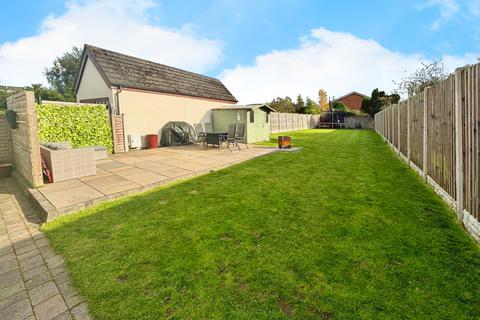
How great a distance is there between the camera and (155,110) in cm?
1296

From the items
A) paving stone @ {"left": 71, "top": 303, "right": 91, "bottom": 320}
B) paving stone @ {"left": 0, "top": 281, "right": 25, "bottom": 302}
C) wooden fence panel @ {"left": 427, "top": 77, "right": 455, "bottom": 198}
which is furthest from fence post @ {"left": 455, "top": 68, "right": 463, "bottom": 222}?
paving stone @ {"left": 0, "top": 281, "right": 25, "bottom": 302}

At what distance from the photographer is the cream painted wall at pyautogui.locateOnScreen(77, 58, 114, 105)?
1151 cm

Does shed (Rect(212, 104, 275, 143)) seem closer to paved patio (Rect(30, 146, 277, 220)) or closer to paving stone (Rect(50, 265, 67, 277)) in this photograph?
paved patio (Rect(30, 146, 277, 220))

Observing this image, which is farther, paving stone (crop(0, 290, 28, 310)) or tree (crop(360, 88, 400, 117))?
tree (crop(360, 88, 400, 117))

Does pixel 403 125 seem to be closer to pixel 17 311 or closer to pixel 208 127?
pixel 17 311

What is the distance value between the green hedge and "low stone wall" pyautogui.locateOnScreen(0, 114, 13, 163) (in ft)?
3.00

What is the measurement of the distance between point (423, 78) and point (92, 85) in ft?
99.9

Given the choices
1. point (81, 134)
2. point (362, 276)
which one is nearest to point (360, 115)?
point (81, 134)

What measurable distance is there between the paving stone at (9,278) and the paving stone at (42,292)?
1.14 feet

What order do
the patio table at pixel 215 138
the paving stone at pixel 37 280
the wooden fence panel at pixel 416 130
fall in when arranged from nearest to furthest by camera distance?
the paving stone at pixel 37 280 < the wooden fence panel at pixel 416 130 < the patio table at pixel 215 138

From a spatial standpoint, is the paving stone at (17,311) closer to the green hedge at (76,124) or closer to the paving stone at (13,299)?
the paving stone at (13,299)

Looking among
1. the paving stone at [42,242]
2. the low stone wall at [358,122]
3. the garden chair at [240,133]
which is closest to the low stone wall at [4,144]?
the paving stone at [42,242]

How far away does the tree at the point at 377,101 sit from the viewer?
29.5m

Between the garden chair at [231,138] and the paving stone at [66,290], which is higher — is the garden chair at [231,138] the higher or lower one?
the higher one
